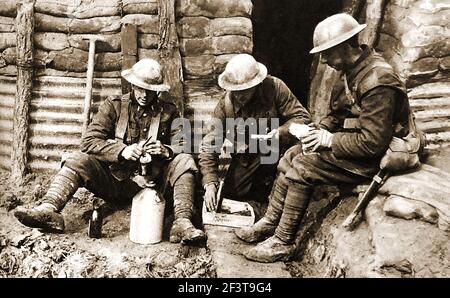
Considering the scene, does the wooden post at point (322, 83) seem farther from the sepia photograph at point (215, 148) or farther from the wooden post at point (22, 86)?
the wooden post at point (22, 86)

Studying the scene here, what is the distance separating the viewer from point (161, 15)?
5969 millimetres

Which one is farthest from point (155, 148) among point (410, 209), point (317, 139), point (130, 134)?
point (410, 209)

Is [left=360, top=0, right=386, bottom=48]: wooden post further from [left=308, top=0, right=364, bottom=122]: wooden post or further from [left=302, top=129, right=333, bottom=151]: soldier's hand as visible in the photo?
[left=302, top=129, right=333, bottom=151]: soldier's hand

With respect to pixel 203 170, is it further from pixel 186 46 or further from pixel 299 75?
pixel 299 75

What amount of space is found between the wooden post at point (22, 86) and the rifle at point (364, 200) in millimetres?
A: 4011

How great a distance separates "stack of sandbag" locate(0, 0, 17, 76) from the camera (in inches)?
243

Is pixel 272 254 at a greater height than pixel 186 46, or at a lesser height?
lesser

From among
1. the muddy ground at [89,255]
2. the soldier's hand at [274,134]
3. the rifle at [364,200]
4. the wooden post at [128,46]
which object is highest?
the wooden post at [128,46]

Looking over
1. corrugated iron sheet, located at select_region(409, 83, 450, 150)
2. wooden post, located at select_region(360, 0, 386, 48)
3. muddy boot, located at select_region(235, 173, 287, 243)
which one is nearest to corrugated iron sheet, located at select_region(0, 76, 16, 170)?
muddy boot, located at select_region(235, 173, 287, 243)

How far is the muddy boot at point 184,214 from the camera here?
462 centimetres

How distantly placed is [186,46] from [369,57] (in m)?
2.63

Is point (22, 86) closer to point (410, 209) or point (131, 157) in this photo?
point (131, 157)

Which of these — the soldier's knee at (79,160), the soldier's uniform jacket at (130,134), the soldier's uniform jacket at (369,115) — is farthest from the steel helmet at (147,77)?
the soldier's uniform jacket at (369,115)
